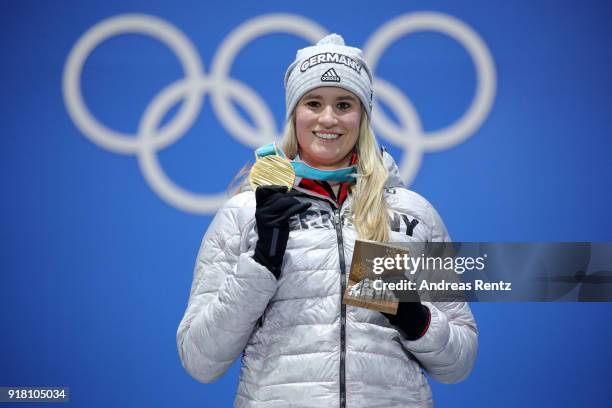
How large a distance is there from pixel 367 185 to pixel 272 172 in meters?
0.22

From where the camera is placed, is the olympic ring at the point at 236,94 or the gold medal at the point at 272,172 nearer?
the gold medal at the point at 272,172

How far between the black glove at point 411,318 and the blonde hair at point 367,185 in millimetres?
156

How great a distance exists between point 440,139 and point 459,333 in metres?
1.33

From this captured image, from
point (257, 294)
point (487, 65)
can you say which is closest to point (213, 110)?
point (487, 65)

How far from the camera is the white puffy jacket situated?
1527mm

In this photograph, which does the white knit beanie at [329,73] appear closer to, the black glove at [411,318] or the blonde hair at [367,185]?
the blonde hair at [367,185]

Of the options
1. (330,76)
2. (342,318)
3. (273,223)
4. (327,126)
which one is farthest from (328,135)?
(342,318)

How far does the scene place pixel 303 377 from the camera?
1536 mm

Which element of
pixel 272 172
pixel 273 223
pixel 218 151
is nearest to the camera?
pixel 273 223

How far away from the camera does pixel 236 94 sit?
2.88m

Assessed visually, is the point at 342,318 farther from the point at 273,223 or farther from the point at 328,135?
the point at 328,135

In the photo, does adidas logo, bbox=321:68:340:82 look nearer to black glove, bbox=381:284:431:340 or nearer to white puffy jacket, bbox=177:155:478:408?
white puffy jacket, bbox=177:155:478:408

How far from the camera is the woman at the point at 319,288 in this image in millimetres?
1529

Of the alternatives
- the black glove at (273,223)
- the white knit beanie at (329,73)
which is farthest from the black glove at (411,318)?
the white knit beanie at (329,73)
